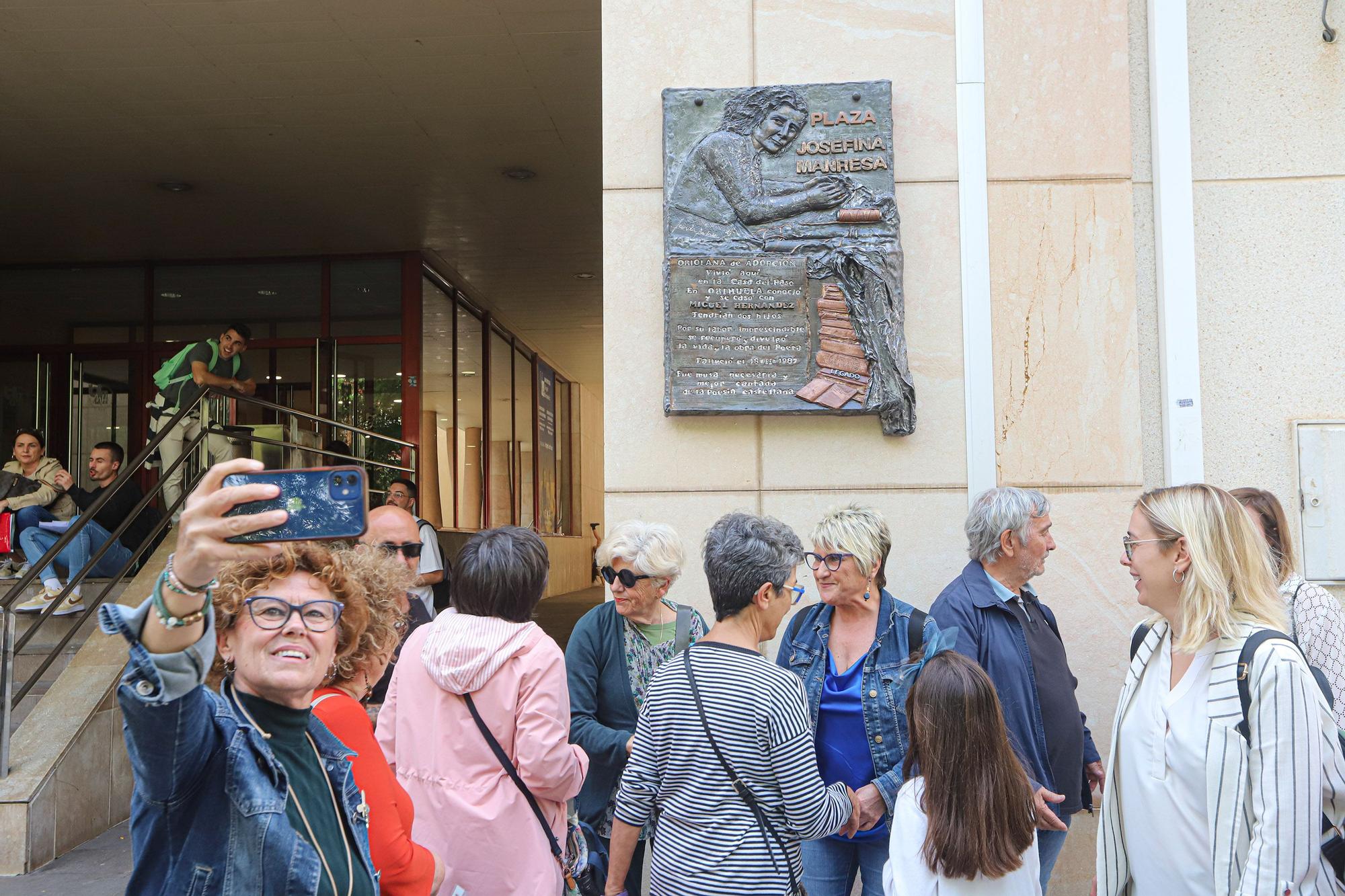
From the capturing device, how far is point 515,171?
10195 mm

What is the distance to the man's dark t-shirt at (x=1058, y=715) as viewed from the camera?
11.1ft

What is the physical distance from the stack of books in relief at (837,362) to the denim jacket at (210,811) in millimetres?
2891

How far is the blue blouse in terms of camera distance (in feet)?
10.1

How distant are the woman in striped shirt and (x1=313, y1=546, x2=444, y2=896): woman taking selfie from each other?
58cm

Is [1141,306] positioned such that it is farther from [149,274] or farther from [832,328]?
[149,274]

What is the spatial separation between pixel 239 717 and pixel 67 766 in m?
4.36

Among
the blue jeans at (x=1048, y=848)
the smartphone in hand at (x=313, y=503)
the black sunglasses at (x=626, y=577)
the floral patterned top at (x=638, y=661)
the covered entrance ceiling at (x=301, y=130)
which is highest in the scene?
the covered entrance ceiling at (x=301, y=130)

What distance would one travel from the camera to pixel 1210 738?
236 cm

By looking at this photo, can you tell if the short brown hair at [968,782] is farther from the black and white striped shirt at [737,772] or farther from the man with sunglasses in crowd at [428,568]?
the man with sunglasses in crowd at [428,568]

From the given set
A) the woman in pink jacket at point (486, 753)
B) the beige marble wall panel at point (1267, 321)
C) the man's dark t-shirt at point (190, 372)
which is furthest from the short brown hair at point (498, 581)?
the man's dark t-shirt at point (190, 372)

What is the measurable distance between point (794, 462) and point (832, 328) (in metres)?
0.57

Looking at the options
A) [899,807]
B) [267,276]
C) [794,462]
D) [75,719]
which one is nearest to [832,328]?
[794,462]

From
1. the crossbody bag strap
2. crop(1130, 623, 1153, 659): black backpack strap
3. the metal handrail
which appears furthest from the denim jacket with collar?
the metal handrail

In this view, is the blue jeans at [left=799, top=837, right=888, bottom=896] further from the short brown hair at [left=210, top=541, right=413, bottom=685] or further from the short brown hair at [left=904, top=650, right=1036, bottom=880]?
the short brown hair at [left=210, top=541, right=413, bottom=685]
